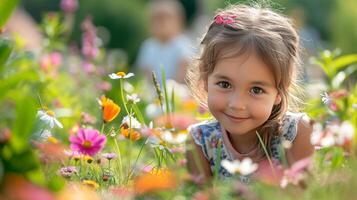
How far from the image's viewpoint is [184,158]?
10.0 ft

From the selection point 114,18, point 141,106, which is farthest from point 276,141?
point 114,18

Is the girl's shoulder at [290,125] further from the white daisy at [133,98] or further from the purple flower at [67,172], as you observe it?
the purple flower at [67,172]

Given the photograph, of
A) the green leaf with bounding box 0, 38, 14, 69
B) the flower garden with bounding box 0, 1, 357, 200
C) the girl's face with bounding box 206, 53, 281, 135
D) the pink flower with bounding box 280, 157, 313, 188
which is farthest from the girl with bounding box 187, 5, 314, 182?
the green leaf with bounding box 0, 38, 14, 69

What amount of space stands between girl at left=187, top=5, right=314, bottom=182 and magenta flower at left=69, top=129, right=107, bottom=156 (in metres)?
0.31

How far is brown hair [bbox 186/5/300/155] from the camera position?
9.31 feet

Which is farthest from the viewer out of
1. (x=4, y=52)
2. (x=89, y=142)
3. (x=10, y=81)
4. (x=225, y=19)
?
(x=225, y=19)

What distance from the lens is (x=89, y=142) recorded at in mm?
2520

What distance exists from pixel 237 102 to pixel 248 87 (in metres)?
0.06

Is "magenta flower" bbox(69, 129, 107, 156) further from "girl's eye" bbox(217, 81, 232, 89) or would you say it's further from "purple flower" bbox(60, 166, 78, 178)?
"girl's eye" bbox(217, 81, 232, 89)

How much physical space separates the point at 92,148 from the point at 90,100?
115 inches

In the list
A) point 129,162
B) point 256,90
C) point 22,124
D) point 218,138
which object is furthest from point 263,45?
point 22,124

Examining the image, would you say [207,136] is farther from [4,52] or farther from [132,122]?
[4,52]

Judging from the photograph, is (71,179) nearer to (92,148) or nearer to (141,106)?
(92,148)

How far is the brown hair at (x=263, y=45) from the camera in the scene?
112 inches
